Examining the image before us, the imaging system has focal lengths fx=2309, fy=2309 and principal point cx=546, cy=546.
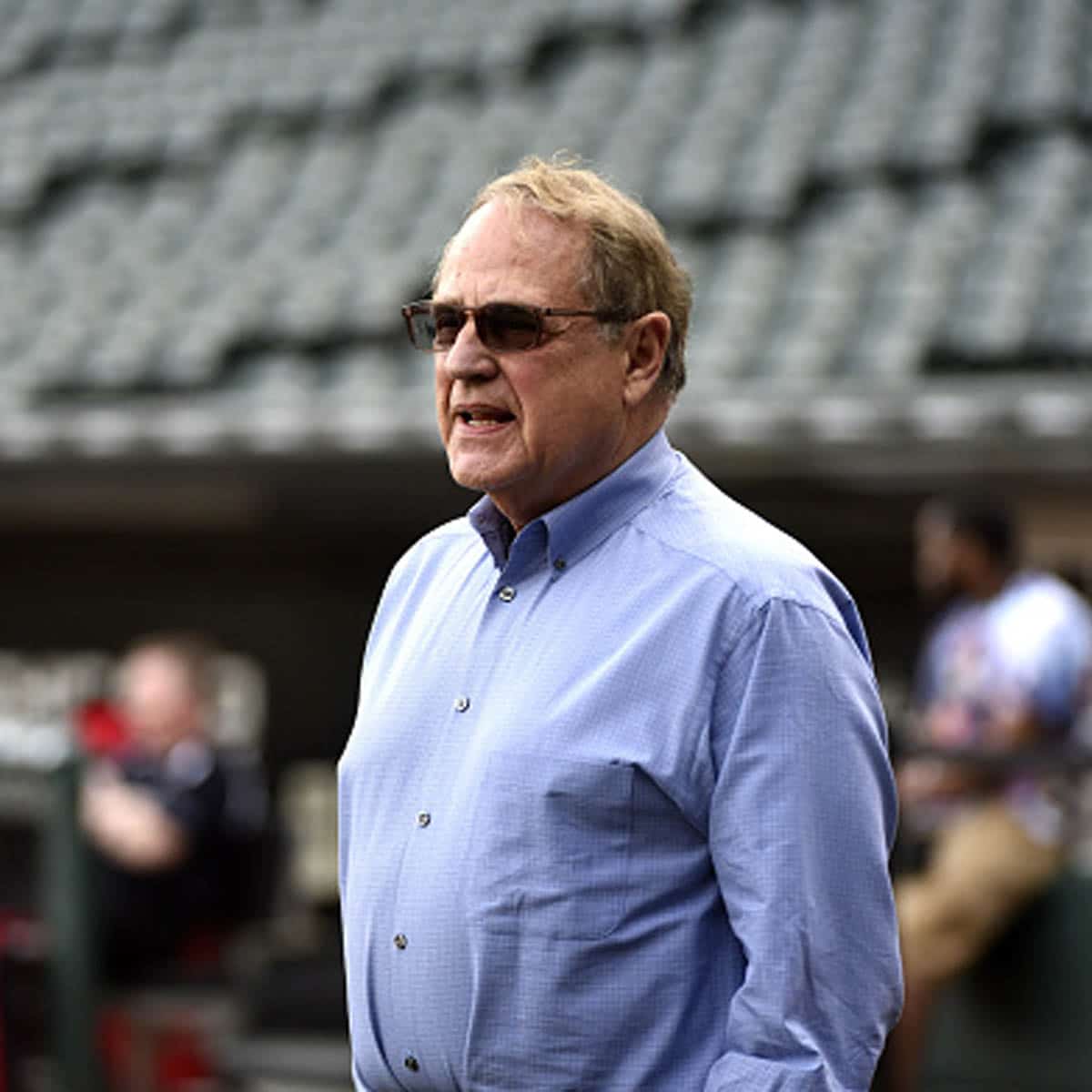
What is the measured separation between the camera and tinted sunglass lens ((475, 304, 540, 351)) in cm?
238

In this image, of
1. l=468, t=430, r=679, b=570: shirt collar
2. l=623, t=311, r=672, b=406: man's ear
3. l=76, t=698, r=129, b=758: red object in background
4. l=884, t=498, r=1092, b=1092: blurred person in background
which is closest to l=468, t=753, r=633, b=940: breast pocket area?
l=468, t=430, r=679, b=570: shirt collar

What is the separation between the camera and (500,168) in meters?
6.66

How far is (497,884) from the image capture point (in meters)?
2.28

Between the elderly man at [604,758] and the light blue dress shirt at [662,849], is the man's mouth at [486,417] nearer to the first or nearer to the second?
the elderly man at [604,758]

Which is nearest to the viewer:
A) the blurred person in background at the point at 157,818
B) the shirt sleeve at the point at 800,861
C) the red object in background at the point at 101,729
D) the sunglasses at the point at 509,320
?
the shirt sleeve at the point at 800,861

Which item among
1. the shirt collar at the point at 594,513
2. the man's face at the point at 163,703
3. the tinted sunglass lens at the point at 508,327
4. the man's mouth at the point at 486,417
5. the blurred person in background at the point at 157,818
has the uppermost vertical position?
the tinted sunglass lens at the point at 508,327

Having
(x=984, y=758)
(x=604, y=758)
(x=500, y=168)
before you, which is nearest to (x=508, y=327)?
(x=604, y=758)

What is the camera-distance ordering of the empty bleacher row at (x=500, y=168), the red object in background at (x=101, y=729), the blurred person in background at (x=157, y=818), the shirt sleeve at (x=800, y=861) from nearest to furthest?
1. the shirt sleeve at (x=800, y=861)
2. the empty bleacher row at (x=500, y=168)
3. the blurred person in background at (x=157, y=818)
4. the red object in background at (x=101, y=729)

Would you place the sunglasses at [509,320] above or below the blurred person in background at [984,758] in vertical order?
above

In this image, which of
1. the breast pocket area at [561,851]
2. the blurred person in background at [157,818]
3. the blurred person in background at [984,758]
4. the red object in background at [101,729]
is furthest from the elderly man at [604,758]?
the red object in background at [101,729]

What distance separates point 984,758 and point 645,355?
3.15 m

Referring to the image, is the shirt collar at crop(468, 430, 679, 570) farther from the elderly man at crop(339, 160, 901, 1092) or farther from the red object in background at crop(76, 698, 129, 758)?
the red object in background at crop(76, 698, 129, 758)

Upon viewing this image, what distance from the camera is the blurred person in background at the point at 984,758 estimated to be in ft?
17.8

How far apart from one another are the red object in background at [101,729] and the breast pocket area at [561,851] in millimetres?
4887
